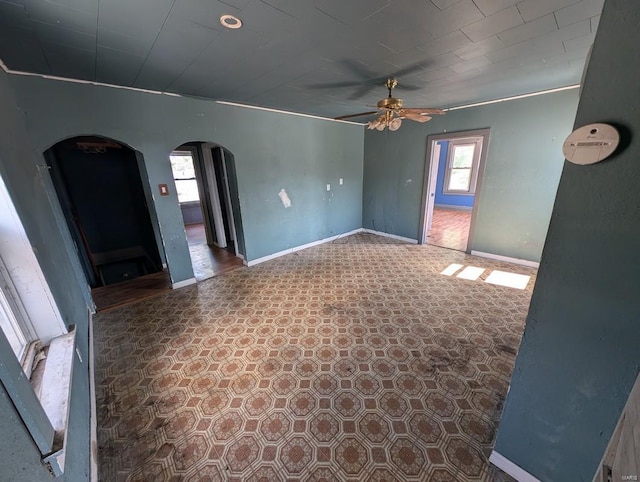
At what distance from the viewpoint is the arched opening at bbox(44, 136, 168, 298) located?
12.3 ft

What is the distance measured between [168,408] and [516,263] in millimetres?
4984

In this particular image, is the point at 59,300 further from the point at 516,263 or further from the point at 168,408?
the point at 516,263

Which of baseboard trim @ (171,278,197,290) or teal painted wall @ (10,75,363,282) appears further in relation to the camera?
baseboard trim @ (171,278,197,290)

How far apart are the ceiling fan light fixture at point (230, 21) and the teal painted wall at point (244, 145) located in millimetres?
1934

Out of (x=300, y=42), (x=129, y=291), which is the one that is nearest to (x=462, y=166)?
(x=300, y=42)

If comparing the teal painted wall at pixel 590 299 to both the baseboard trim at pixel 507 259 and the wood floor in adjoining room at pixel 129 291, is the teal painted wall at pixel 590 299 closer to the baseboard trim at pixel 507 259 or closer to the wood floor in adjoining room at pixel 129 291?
the baseboard trim at pixel 507 259

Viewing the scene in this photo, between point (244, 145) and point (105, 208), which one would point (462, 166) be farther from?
point (105, 208)

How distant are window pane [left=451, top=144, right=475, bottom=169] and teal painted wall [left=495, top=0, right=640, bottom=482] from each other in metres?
7.99

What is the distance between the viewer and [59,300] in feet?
4.90

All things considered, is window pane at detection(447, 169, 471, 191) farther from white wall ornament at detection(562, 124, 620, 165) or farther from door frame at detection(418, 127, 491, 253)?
white wall ornament at detection(562, 124, 620, 165)

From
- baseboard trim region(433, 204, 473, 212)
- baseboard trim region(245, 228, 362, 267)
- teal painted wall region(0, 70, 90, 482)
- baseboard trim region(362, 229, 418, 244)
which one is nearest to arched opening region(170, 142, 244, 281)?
baseboard trim region(245, 228, 362, 267)

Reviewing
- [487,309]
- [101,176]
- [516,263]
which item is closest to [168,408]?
[487,309]

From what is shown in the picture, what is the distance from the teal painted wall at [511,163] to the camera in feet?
11.2

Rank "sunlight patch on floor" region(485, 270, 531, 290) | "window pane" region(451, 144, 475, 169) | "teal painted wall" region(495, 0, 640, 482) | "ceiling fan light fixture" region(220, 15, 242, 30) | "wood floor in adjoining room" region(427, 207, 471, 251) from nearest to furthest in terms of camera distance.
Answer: "teal painted wall" region(495, 0, 640, 482) → "ceiling fan light fixture" region(220, 15, 242, 30) → "sunlight patch on floor" region(485, 270, 531, 290) → "wood floor in adjoining room" region(427, 207, 471, 251) → "window pane" region(451, 144, 475, 169)
